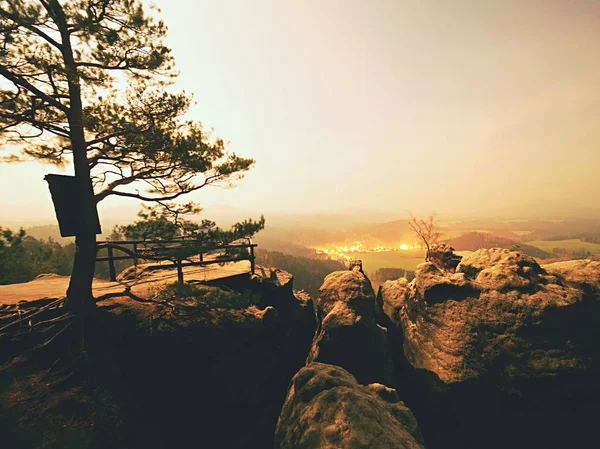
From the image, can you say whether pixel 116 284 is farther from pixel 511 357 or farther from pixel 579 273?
pixel 579 273

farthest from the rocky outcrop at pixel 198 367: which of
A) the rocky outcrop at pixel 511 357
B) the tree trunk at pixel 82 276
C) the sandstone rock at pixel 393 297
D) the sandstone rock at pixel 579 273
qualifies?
the sandstone rock at pixel 579 273

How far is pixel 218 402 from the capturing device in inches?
319

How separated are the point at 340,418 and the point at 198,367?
5.44 metres

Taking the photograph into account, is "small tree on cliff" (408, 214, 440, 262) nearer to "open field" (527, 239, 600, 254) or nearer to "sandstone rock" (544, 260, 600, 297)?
"sandstone rock" (544, 260, 600, 297)

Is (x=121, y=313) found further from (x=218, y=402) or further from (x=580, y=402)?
(x=580, y=402)

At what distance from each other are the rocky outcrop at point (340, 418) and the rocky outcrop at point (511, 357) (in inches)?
172

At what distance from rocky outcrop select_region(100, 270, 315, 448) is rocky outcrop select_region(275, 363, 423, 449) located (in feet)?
10.7

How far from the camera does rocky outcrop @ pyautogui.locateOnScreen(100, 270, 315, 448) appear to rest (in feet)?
23.9

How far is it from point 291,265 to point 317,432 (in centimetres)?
9277

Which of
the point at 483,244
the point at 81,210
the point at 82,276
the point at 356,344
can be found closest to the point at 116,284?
the point at 82,276

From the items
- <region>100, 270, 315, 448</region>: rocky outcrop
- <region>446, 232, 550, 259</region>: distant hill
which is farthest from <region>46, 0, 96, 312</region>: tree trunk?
<region>446, 232, 550, 259</region>: distant hill

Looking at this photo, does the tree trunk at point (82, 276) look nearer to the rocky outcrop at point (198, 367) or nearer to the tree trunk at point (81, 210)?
the tree trunk at point (81, 210)

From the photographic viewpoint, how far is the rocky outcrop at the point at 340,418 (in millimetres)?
4230

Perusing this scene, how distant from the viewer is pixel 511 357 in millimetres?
8078
